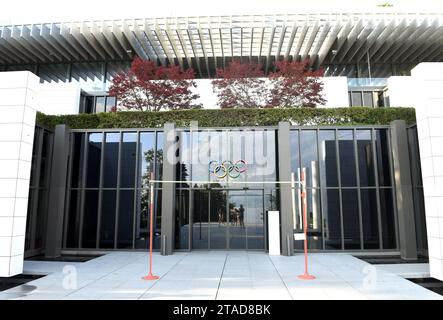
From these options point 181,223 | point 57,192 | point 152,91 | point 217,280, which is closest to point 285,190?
point 181,223

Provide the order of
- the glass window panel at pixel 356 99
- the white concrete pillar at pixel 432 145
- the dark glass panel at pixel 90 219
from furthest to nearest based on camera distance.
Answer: the glass window panel at pixel 356 99, the dark glass panel at pixel 90 219, the white concrete pillar at pixel 432 145

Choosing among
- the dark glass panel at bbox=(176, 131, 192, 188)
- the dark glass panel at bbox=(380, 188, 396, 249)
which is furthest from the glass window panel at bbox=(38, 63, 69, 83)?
the dark glass panel at bbox=(380, 188, 396, 249)

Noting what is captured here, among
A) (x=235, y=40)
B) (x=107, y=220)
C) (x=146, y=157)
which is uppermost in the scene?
(x=235, y=40)

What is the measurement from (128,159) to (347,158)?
10.4 m

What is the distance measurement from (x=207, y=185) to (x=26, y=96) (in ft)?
26.5

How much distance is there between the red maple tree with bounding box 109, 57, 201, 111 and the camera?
20.8 metres

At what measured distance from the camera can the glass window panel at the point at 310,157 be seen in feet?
49.2

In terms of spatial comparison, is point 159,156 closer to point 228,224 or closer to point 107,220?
point 107,220

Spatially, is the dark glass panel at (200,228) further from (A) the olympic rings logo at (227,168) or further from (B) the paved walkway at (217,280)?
(A) the olympic rings logo at (227,168)

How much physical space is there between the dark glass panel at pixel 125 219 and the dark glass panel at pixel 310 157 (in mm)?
8242

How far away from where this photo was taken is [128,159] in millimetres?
15555

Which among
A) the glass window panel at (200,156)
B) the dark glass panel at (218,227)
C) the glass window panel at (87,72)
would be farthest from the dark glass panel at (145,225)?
the glass window panel at (87,72)

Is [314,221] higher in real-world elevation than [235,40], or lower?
lower

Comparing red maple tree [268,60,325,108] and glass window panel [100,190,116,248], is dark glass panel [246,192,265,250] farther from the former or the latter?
red maple tree [268,60,325,108]
